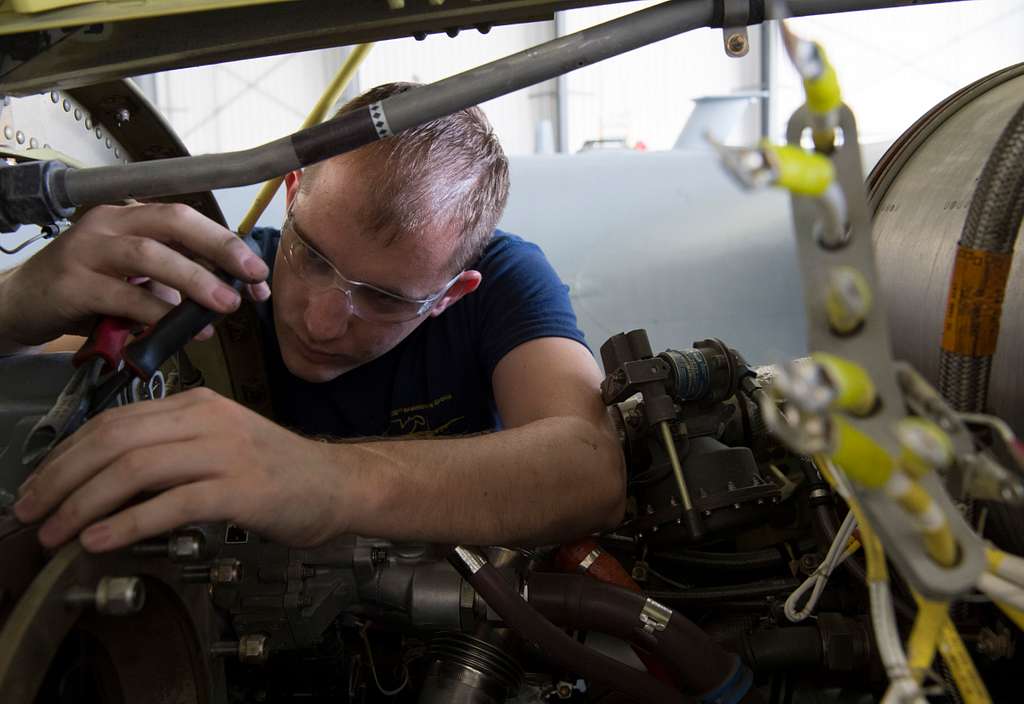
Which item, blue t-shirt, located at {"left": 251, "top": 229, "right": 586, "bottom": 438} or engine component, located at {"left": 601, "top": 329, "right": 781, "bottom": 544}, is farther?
blue t-shirt, located at {"left": 251, "top": 229, "right": 586, "bottom": 438}

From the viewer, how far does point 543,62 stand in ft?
2.57

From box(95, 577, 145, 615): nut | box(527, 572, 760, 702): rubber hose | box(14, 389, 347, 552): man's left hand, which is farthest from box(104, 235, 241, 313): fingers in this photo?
box(527, 572, 760, 702): rubber hose

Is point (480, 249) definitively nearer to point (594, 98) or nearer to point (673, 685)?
point (673, 685)

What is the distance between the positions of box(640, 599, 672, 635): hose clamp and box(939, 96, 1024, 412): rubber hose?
0.32 m

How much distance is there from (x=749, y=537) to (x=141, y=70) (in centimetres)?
82

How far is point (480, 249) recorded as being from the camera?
134 cm

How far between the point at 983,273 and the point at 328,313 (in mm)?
806

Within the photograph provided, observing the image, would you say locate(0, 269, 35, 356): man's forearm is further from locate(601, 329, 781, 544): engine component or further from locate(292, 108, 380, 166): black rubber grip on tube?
locate(601, 329, 781, 544): engine component

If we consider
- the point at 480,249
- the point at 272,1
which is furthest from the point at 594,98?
the point at 272,1

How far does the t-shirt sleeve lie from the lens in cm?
134

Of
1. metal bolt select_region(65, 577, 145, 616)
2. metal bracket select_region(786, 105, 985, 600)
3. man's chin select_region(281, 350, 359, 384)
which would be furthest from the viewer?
man's chin select_region(281, 350, 359, 384)

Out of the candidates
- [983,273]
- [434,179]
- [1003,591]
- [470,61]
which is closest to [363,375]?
[434,179]

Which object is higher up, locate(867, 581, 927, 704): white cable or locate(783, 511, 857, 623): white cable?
locate(867, 581, 927, 704): white cable

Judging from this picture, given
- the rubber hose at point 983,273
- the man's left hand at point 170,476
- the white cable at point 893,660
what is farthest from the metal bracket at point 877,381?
the man's left hand at point 170,476
